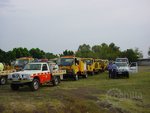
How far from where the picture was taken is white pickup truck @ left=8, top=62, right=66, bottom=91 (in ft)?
66.7

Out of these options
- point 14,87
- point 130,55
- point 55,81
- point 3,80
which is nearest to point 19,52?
point 130,55

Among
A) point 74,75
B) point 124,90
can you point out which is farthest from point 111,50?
point 124,90

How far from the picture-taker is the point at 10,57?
6669 cm

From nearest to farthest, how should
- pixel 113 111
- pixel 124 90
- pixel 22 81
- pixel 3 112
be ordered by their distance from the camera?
1. pixel 3 112
2. pixel 113 111
3. pixel 22 81
4. pixel 124 90

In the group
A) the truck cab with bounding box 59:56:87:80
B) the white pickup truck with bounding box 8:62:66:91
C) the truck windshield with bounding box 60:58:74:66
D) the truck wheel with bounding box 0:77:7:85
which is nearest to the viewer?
the white pickup truck with bounding box 8:62:66:91

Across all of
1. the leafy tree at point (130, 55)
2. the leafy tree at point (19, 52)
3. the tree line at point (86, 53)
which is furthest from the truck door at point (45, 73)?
the leafy tree at point (130, 55)

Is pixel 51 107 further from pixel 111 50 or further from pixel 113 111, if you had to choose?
pixel 111 50

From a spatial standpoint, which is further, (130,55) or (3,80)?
(130,55)

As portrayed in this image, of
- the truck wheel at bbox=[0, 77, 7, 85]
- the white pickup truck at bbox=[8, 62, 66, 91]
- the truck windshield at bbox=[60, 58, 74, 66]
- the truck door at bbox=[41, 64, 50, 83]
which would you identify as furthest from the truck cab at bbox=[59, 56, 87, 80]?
the truck door at bbox=[41, 64, 50, 83]

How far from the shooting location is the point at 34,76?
20844mm

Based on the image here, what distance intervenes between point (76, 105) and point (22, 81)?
6061mm

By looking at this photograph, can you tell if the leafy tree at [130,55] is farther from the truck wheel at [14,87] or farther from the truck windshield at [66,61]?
the truck wheel at [14,87]

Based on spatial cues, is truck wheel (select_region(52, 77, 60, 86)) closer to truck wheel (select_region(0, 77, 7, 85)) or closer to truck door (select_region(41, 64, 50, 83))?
truck door (select_region(41, 64, 50, 83))

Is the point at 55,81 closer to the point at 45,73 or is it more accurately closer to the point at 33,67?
the point at 45,73
